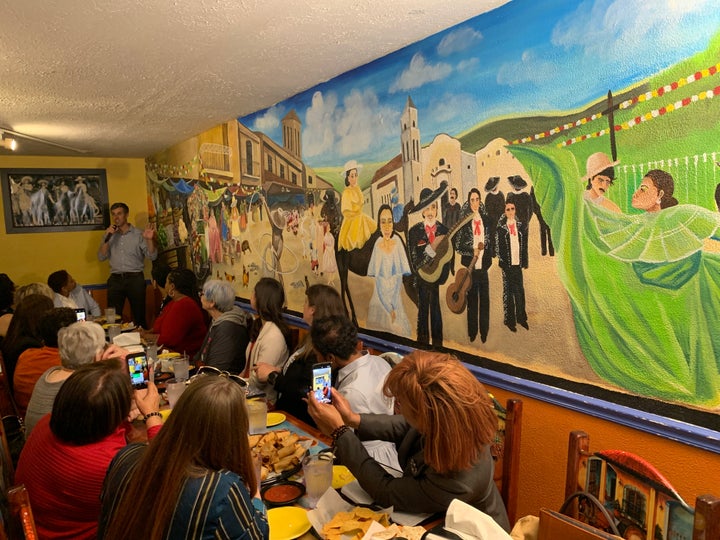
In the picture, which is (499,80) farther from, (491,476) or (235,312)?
(235,312)

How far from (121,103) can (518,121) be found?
10.4 feet

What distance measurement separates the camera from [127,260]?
22.2 feet

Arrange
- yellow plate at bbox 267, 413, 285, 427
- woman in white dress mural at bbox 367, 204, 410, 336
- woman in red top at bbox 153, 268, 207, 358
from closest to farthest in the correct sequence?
yellow plate at bbox 267, 413, 285, 427, woman in white dress mural at bbox 367, 204, 410, 336, woman in red top at bbox 153, 268, 207, 358

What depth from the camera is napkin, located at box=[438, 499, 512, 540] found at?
42.6 inches

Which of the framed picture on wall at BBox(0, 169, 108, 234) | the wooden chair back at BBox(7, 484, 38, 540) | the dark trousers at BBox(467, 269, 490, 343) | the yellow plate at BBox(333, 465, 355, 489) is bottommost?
the yellow plate at BBox(333, 465, 355, 489)

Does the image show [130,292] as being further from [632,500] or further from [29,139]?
[632,500]

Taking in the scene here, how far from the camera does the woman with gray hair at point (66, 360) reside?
2285 millimetres

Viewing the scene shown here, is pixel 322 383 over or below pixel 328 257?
below

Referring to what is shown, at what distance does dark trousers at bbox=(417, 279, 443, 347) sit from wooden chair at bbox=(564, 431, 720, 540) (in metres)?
1.30

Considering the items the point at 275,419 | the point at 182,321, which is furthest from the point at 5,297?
the point at 275,419

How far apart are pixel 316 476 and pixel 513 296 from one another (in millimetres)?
1253

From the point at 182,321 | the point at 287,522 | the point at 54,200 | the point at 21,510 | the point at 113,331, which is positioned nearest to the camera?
the point at 21,510

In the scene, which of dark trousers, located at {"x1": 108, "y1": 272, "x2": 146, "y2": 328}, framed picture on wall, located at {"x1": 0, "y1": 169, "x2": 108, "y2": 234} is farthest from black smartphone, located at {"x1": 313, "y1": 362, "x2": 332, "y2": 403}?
framed picture on wall, located at {"x1": 0, "y1": 169, "x2": 108, "y2": 234}

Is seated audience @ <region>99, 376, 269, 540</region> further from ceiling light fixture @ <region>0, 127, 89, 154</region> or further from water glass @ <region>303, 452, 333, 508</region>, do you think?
ceiling light fixture @ <region>0, 127, 89, 154</region>
